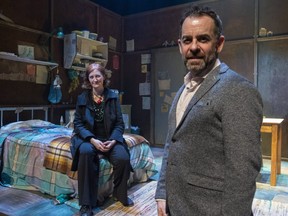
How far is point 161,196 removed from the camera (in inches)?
39.7

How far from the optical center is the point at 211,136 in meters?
0.77

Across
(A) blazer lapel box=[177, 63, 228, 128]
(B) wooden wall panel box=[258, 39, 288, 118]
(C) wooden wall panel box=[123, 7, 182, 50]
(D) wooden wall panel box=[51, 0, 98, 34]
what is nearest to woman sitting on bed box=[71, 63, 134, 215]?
(A) blazer lapel box=[177, 63, 228, 128]

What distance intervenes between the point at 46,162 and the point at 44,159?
0.13 ft

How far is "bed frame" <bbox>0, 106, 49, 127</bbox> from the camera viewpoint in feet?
10.1

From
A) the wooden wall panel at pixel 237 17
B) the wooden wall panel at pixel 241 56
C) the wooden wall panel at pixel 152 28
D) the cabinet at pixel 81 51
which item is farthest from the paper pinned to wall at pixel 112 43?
the wooden wall panel at pixel 241 56

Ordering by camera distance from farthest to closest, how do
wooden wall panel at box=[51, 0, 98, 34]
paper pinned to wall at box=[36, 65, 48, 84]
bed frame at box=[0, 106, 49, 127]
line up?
wooden wall panel at box=[51, 0, 98, 34]
paper pinned to wall at box=[36, 65, 48, 84]
bed frame at box=[0, 106, 49, 127]

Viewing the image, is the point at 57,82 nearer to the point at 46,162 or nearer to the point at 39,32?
the point at 39,32

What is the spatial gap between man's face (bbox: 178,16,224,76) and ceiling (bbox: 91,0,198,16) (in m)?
3.95

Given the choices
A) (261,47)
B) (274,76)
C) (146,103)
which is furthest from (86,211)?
(261,47)

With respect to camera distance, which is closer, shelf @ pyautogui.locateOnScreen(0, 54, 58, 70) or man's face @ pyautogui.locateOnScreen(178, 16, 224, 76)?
man's face @ pyautogui.locateOnScreen(178, 16, 224, 76)

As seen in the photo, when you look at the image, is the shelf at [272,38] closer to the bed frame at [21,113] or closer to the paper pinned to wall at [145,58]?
the paper pinned to wall at [145,58]

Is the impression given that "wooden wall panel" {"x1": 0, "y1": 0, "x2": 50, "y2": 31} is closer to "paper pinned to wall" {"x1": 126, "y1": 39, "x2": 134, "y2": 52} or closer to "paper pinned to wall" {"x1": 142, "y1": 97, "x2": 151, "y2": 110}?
"paper pinned to wall" {"x1": 126, "y1": 39, "x2": 134, "y2": 52}

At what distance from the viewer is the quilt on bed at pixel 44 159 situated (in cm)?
222

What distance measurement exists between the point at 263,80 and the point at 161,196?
3438mm
